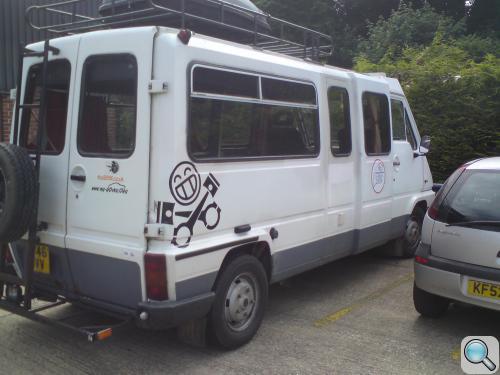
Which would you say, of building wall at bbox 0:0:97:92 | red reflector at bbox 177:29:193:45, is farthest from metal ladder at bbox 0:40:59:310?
building wall at bbox 0:0:97:92

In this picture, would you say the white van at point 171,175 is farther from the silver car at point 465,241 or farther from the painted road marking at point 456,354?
the painted road marking at point 456,354

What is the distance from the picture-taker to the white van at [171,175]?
11.1 ft

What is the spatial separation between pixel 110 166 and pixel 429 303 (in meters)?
3.03

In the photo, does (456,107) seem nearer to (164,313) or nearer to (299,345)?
(299,345)

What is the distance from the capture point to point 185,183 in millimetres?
3461

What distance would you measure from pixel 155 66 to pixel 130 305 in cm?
166

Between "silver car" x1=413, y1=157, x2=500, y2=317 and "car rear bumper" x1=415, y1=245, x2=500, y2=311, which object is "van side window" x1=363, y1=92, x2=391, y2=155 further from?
"car rear bumper" x1=415, y1=245, x2=500, y2=311

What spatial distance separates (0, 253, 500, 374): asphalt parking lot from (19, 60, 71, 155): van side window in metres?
1.58

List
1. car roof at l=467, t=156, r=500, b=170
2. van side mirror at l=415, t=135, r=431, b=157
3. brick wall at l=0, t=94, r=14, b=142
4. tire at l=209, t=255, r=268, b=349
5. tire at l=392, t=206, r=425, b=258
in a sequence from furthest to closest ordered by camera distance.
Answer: brick wall at l=0, t=94, r=14, b=142 < tire at l=392, t=206, r=425, b=258 < van side mirror at l=415, t=135, r=431, b=157 < car roof at l=467, t=156, r=500, b=170 < tire at l=209, t=255, r=268, b=349

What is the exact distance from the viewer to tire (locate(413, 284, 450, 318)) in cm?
451

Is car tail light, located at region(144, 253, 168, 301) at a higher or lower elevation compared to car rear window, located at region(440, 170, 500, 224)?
lower

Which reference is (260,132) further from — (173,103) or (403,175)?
(403,175)

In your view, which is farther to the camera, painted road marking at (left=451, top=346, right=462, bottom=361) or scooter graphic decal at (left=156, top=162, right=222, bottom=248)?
painted road marking at (left=451, top=346, right=462, bottom=361)

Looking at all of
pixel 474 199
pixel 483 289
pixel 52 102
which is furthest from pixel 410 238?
pixel 52 102
